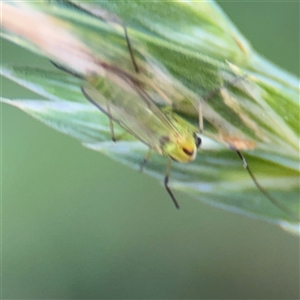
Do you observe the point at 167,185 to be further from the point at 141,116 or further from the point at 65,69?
the point at 65,69

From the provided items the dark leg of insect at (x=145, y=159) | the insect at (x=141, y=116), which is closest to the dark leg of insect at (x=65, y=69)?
the insect at (x=141, y=116)

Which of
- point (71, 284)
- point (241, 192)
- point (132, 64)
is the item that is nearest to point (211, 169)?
point (241, 192)

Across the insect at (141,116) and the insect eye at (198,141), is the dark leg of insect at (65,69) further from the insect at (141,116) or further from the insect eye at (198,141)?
the insect eye at (198,141)

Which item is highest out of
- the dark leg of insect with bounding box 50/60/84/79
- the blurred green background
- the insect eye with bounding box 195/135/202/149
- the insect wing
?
the dark leg of insect with bounding box 50/60/84/79

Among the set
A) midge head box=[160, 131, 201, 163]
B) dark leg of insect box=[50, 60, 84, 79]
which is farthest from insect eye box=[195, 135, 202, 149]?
dark leg of insect box=[50, 60, 84, 79]

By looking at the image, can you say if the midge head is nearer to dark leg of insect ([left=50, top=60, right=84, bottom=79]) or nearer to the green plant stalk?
the green plant stalk

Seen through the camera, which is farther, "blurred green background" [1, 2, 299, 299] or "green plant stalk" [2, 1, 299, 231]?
"blurred green background" [1, 2, 299, 299]
